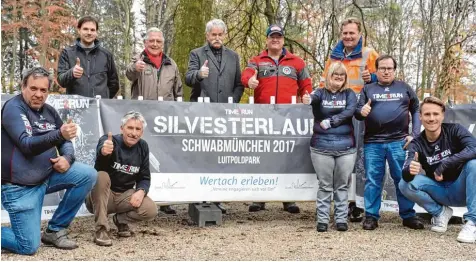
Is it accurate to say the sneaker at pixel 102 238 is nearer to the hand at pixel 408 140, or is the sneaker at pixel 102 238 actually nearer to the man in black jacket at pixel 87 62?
the man in black jacket at pixel 87 62

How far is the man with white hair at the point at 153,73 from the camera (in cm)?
673

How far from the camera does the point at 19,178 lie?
4809 millimetres

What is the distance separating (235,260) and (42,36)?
20636 mm

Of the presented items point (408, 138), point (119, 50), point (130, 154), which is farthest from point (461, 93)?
point (130, 154)

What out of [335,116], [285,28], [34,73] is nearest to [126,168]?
[34,73]

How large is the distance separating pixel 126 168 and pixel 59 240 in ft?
3.14

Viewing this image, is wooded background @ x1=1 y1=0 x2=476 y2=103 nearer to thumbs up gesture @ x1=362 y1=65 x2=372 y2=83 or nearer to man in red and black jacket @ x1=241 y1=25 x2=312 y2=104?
man in red and black jacket @ x1=241 y1=25 x2=312 y2=104

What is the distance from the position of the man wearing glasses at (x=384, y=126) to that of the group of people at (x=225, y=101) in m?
0.01

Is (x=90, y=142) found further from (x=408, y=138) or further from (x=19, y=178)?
(x=408, y=138)

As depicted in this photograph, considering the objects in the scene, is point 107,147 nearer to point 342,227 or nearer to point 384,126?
point 342,227

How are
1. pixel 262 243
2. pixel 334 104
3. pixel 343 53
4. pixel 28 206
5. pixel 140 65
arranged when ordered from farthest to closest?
1. pixel 343 53
2. pixel 140 65
3. pixel 334 104
4. pixel 262 243
5. pixel 28 206

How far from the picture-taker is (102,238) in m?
5.21

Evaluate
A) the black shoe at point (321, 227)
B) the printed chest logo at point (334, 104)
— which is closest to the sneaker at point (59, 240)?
the black shoe at point (321, 227)

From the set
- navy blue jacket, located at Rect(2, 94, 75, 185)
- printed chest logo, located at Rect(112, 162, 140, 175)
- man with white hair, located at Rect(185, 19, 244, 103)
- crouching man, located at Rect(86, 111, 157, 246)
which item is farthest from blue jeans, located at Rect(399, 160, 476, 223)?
navy blue jacket, located at Rect(2, 94, 75, 185)
